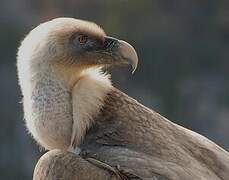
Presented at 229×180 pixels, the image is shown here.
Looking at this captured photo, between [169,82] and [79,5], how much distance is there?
3.61 meters

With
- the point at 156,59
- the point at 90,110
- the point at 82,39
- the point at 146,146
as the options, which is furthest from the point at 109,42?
the point at 156,59

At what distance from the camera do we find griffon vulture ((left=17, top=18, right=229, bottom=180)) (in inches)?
247

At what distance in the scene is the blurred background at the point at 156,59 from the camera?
21328 mm

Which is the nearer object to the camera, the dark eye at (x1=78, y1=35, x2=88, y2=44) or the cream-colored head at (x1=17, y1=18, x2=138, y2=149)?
the cream-colored head at (x1=17, y1=18, x2=138, y2=149)

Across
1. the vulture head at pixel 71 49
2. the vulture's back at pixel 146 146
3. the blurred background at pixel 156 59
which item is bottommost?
the blurred background at pixel 156 59

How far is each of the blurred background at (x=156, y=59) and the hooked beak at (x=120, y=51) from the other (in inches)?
521

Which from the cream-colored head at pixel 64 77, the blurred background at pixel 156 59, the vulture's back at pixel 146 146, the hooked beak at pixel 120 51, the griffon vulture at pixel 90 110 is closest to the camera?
the vulture's back at pixel 146 146

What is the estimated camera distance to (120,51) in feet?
21.9

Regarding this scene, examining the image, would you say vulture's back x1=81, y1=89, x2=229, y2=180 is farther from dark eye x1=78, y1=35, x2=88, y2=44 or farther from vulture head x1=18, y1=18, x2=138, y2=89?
dark eye x1=78, y1=35, x2=88, y2=44

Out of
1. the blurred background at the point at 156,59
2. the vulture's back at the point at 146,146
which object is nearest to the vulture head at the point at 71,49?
the vulture's back at the point at 146,146

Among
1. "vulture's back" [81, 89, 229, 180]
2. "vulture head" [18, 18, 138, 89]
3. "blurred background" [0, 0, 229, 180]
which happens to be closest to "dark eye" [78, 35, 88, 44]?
"vulture head" [18, 18, 138, 89]

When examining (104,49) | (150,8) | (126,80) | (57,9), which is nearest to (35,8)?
(57,9)

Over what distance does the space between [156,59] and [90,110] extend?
17.9 meters

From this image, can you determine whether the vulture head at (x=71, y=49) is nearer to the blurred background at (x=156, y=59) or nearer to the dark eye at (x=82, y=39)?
the dark eye at (x=82, y=39)
